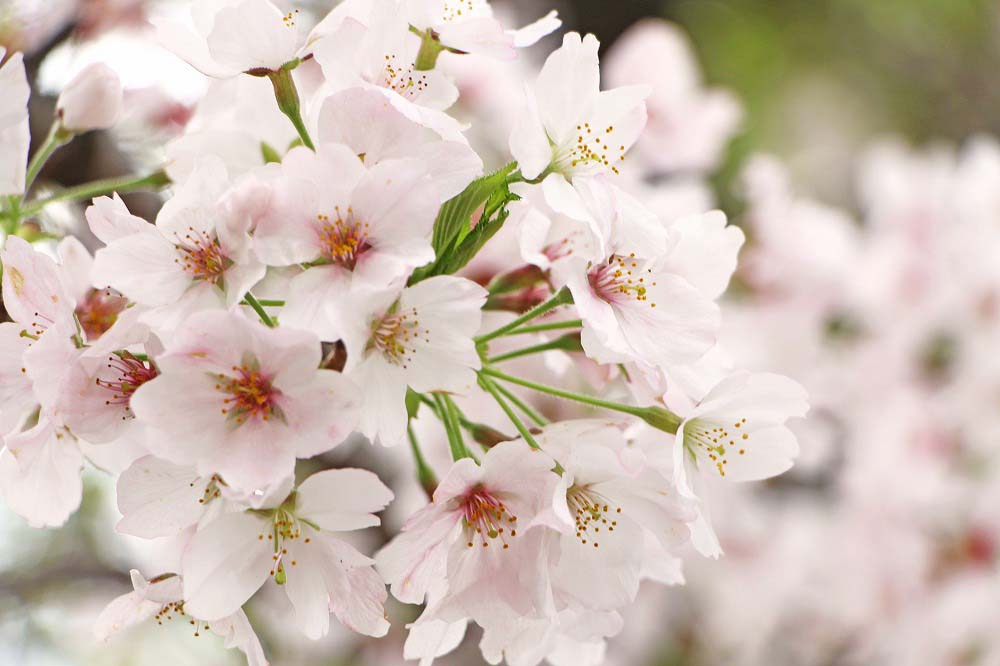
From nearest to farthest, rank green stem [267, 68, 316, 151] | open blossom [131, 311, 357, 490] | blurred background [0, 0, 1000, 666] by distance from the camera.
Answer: open blossom [131, 311, 357, 490] < green stem [267, 68, 316, 151] < blurred background [0, 0, 1000, 666]

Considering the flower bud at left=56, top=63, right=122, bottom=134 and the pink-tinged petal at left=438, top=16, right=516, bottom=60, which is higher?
the pink-tinged petal at left=438, top=16, right=516, bottom=60

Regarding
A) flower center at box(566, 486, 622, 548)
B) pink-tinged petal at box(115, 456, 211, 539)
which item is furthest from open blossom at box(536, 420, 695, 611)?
pink-tinged petal at box(115, 456, 211, 539)

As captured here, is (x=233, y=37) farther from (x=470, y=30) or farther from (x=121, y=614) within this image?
(x=121, y=614)

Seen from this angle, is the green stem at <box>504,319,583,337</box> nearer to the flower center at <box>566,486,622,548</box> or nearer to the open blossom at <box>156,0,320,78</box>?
the flower center at <box>566,486,622,548</box>

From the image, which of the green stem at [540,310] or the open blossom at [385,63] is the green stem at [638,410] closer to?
the green stem at [540,310]

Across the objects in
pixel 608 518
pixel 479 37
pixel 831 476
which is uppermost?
pixel 479 37

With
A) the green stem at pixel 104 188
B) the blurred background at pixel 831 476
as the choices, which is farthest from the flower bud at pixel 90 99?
the blurred background at pixel 831 476

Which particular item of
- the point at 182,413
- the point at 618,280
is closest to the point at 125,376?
the point at 182,413
